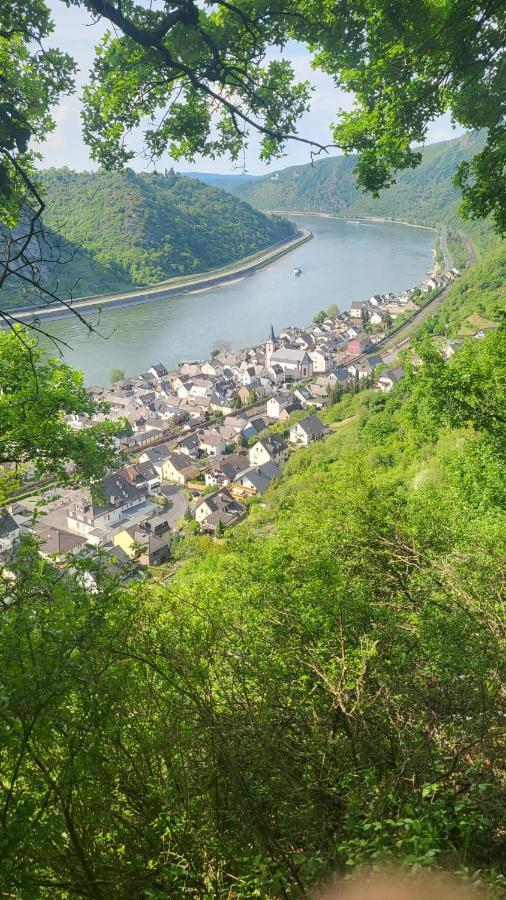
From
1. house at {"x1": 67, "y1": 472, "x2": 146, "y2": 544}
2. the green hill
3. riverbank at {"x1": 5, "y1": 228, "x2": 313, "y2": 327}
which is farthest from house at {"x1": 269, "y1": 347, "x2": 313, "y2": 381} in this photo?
the green hill

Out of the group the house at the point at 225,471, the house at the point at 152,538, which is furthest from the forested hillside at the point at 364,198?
the house at the point at 152,538

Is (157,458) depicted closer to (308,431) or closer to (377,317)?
(308,431)

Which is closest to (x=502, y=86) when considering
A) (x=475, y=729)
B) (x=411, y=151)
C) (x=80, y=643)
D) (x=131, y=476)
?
(x=411, y=151)

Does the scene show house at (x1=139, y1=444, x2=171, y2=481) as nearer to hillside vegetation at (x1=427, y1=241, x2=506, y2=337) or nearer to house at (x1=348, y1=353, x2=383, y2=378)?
house at (x1=348, y1=353, x2=383, y2=378)

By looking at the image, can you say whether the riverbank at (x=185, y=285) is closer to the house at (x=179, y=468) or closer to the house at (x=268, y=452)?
the house at (x=179, y=468)

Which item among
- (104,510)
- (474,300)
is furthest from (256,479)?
(474,300)

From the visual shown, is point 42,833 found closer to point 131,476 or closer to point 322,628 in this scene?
point 322,628
